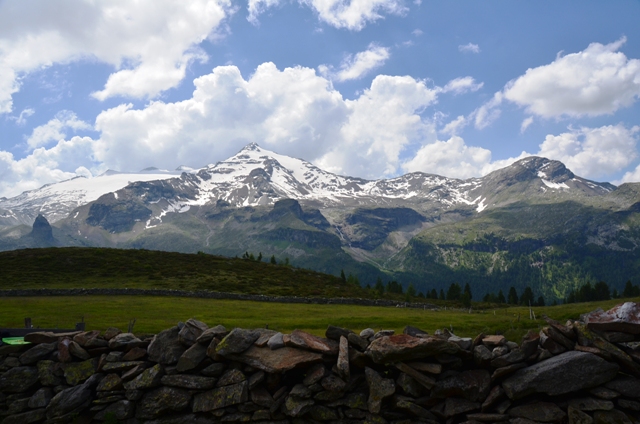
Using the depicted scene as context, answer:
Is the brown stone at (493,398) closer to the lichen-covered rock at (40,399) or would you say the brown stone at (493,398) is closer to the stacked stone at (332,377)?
the stacked stone at (332,377)

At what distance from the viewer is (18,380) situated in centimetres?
1494

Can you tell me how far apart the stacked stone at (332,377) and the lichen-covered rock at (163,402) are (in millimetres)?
32

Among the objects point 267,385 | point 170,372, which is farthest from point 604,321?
point 170,372

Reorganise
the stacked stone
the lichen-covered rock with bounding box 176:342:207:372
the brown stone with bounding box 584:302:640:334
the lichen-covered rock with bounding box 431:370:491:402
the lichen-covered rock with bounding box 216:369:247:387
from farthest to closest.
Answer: the lichen-covered rock with bounding box 176:342:207:372, the lichen-covered rock with bounding box 216:369:247:387, the lichen-covered rock with bounding box 431:370:491:402, the brown stone with bounding box 584:302:640:334, the stacked stone

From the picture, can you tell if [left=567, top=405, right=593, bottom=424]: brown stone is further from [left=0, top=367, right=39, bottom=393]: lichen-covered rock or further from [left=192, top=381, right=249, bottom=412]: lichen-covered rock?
[left=0, top=367, right=39, bottom=393]: lichen-covered rock

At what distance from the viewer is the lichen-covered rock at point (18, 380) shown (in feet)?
48.9

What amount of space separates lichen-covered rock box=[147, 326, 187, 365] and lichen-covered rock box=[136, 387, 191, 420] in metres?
0.92

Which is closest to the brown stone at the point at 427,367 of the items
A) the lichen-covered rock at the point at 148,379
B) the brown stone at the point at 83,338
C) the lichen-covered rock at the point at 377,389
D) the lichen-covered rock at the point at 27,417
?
the lichen-covered rock at the point at 377,389

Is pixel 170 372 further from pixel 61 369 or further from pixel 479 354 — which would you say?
pixel 479 354

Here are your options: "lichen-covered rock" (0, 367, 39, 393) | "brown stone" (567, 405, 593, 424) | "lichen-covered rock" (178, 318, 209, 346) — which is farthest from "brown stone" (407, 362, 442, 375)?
"lichen-covered rock" (0, 367, 39, 393)

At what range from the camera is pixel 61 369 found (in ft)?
49.2

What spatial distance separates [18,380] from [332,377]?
11.0 m

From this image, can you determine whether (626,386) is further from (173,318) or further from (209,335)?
(173,318)

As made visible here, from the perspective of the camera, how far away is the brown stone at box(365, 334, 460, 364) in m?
12.8
